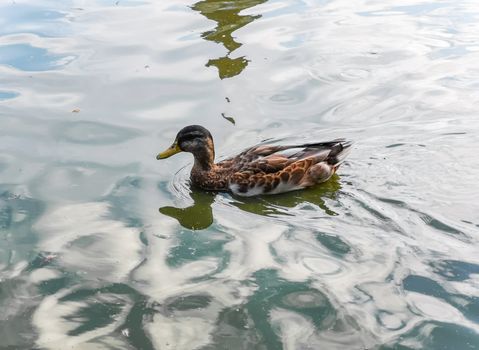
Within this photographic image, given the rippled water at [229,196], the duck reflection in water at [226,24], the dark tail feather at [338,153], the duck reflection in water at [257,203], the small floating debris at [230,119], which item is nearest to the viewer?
the rippled water at [229,196]

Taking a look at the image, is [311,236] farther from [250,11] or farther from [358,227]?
[250,11]

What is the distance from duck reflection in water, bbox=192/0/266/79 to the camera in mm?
10195

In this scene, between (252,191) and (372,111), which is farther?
(372,111)

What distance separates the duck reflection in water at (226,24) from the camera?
33.4ft

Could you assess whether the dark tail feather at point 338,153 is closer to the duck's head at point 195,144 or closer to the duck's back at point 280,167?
the duck's back at point 280,167

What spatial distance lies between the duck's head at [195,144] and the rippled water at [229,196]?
10.7 inches

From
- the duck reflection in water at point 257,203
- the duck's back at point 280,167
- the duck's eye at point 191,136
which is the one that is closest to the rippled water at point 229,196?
the duck reflection in water at point 257,203

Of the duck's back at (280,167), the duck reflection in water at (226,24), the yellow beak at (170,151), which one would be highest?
the duck reflection in water at (226,24)

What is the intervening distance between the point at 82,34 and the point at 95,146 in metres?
3.52

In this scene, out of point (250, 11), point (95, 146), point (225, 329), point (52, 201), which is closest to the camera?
point (225, 329)

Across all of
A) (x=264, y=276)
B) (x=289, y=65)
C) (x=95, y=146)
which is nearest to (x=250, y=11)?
(x=289, y=65)

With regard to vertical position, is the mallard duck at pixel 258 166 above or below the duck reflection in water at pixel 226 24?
below

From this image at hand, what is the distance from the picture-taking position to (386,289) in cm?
571

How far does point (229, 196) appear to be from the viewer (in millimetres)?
7723
